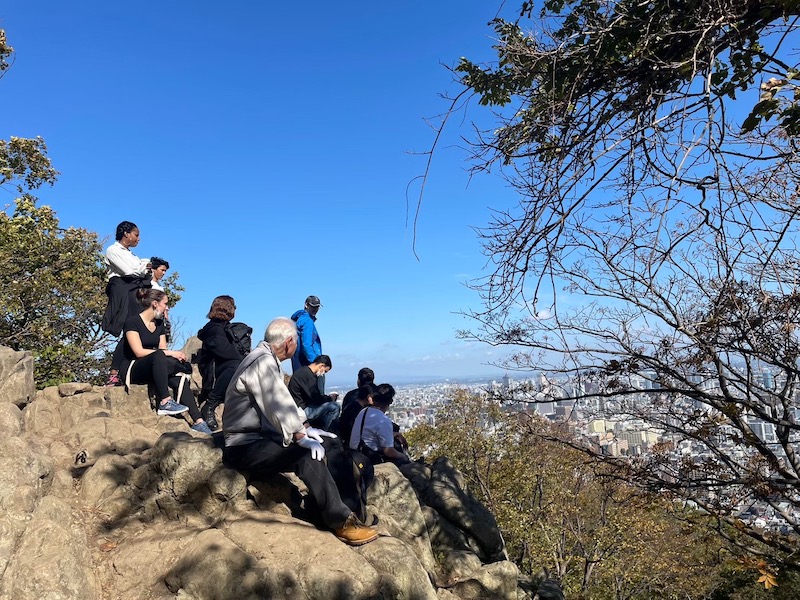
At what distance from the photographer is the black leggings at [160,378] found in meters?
6.90

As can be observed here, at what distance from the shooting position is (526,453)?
70.8ft

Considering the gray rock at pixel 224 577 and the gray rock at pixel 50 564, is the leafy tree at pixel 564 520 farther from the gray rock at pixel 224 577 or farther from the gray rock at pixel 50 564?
the gray rock at pixel 50 564

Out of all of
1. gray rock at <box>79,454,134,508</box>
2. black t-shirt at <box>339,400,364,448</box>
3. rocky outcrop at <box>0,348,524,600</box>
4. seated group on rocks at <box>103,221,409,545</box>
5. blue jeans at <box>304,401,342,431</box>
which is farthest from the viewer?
blue jeans at <box>304,401,342,431</box>

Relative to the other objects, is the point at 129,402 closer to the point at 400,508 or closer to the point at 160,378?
the point at 160,378

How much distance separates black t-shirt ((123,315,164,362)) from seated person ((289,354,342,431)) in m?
2.14

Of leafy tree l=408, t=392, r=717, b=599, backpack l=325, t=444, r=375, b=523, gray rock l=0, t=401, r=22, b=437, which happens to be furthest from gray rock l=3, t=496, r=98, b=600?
leafy tree l=408, t=392, r=717, b=599

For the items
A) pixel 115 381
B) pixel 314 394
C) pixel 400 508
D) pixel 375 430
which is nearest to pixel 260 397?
pixel 375 430

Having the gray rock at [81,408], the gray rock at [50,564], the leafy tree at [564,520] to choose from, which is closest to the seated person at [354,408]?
the gray rock at [81,408]

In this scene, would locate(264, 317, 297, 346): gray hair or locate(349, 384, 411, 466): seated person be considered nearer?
locate(264, 317, 297, 346): gray hair

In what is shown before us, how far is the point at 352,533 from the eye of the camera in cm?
464

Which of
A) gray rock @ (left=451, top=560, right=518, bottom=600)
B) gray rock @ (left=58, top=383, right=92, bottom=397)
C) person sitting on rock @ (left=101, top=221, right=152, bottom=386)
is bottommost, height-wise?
gray rock @ (left=451, top=560, right=518, bottom=600)

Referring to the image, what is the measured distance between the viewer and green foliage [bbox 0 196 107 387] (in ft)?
40.2

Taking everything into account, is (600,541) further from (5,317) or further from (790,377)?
(5,317)

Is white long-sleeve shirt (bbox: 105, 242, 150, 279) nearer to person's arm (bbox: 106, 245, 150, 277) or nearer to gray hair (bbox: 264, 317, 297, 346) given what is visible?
person's arm (bbox: 106, 245, 150, 277)
